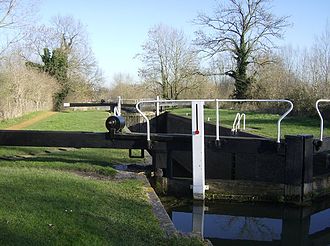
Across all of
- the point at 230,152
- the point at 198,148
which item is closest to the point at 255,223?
the point at 230,152

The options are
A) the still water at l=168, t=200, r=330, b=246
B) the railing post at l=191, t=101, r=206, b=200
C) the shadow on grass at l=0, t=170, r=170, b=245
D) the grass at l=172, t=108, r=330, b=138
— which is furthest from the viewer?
the grass at l=172, t=108, r=330, b=138

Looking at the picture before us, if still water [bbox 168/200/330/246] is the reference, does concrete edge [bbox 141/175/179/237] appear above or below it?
above

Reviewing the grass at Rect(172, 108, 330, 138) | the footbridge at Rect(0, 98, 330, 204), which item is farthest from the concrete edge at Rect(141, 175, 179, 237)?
the grass at Rect(172, 108, 330, 138)

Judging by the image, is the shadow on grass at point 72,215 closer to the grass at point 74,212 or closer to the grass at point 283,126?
the grass at point 74,212

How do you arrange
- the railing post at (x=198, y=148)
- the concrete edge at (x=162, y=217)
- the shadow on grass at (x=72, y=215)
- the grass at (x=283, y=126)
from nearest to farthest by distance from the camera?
the shadow on grass at (x=72, y=215) → the concrete edge at (x=162, y=217) → the railing post at (x=198, y=148) → the grass at (x=283, y=126)

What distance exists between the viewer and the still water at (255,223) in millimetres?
6836

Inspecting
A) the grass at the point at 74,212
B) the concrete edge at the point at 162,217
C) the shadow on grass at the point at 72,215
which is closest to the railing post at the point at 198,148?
the grass at the point at 74,212

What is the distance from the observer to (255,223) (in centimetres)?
764

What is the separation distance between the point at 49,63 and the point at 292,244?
45.6 m

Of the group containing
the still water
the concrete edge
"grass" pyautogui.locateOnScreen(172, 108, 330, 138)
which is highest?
"grass" pyautogui.locateOnScreen(172, 108, 330, 138)

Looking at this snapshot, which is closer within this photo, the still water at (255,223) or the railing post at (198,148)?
the still water at (255,223)

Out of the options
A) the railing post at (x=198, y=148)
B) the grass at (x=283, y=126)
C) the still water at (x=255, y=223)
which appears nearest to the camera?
Result: the still water at (x=255, y=223)

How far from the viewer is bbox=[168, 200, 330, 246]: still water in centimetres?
684

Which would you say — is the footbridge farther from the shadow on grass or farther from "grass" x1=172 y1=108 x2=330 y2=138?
"grass" x1=172 y1=108 x2=330 y2=138
